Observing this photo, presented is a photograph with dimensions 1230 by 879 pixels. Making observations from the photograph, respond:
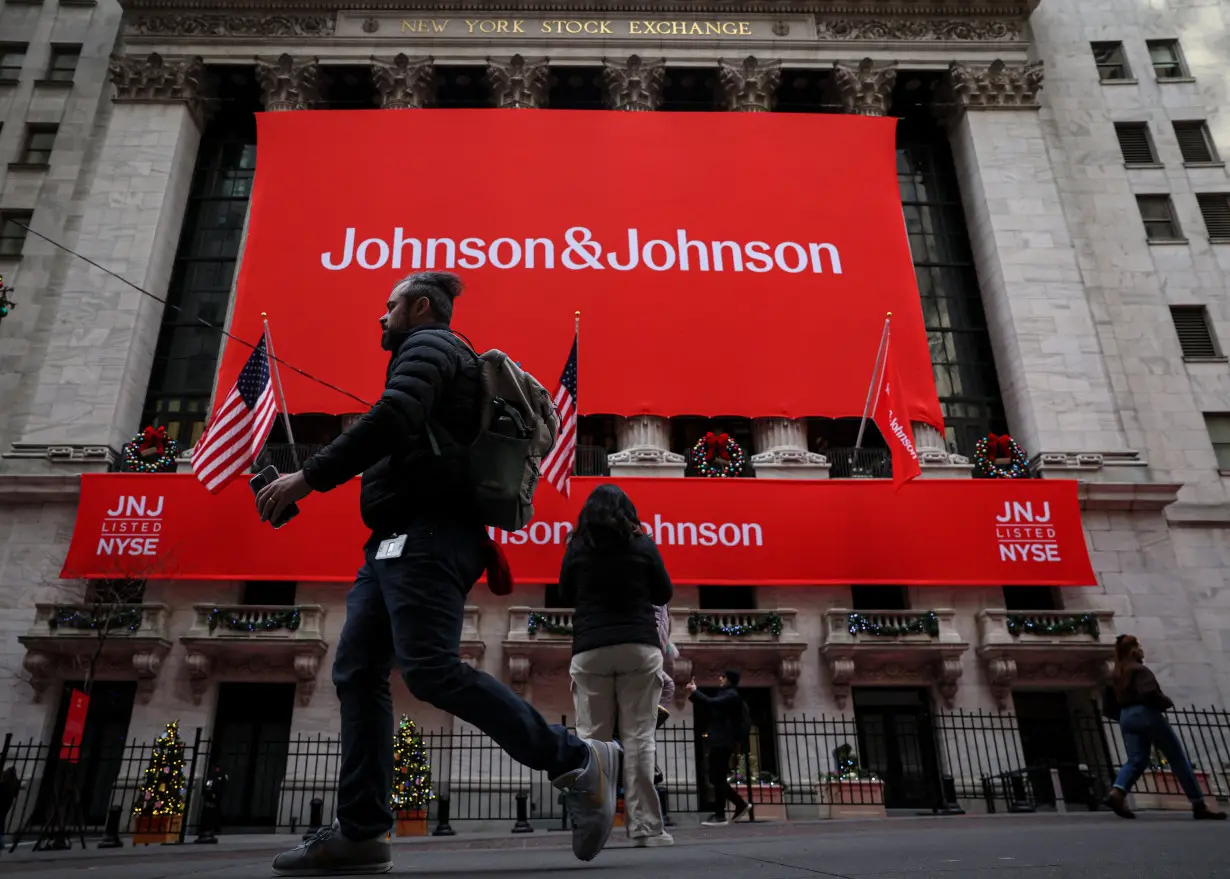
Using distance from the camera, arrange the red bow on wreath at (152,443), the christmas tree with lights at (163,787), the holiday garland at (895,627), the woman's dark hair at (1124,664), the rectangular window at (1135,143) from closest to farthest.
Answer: the woman's dark hair at (1124,664), the christmas tree with lights at (163,787), the holiday garland at (895,627), the red bow on wreath at (152,443), the rectangular window at (1135,143)

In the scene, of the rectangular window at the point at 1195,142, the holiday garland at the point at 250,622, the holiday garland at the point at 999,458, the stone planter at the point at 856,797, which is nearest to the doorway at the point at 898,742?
the stone planter at the point at 856,797

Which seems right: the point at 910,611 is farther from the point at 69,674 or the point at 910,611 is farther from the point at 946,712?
the point at 69,674

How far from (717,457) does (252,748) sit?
1326 cm

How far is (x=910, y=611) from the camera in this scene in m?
20.5

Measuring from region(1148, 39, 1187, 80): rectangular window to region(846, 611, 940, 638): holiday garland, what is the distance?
70.4 feet

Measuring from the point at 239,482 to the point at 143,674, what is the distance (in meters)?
4.81

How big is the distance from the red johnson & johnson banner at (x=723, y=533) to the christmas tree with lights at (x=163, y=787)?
541cm

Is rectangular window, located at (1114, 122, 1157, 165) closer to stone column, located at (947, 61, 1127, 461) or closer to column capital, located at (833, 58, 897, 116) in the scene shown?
stone column, located at (947, 61, 1127, 461)

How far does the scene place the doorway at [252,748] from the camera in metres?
19.4

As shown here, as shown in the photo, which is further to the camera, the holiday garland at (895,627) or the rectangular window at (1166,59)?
the rectangular window at (1166,59)

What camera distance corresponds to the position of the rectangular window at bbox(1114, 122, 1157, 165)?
91.9 feet

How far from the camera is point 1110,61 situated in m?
29.7

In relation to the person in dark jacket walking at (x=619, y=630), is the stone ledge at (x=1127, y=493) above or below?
above

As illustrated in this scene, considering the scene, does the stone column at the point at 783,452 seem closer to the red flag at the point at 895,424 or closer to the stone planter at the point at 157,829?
the red flag at the point at 895,424
